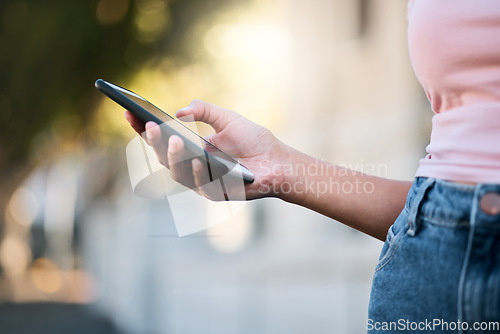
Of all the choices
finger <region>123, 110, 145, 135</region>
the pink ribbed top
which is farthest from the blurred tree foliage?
the pink ribbed top

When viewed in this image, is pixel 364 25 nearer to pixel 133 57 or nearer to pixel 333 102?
pixel 333 102

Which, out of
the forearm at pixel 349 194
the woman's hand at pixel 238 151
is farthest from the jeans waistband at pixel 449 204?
the woman's hand at pixel 238 151

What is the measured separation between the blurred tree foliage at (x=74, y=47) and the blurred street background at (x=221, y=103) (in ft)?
0.06

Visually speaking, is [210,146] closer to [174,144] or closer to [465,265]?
[174,144]

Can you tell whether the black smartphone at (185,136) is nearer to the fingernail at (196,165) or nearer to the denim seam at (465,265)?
the fingernail at (196,165)

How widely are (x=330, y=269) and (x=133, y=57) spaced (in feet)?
11.8

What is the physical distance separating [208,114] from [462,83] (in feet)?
2.30

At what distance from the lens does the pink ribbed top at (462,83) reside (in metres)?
1.21

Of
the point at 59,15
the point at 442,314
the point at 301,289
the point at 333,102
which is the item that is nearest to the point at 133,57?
the point at 59,15

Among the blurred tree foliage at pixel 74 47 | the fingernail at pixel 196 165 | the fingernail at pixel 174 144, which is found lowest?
the fingernail at pixel 196 165

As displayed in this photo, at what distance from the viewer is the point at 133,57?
7613mm

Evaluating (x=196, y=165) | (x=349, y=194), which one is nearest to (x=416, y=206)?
(x=349, y=194)

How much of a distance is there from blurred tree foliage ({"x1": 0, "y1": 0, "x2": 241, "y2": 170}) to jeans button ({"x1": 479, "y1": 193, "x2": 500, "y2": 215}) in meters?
6.60

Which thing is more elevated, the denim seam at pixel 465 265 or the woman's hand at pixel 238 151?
the woman's hand at pixel 238 151
